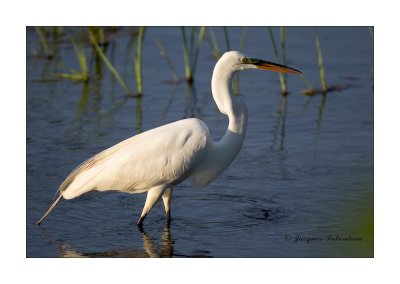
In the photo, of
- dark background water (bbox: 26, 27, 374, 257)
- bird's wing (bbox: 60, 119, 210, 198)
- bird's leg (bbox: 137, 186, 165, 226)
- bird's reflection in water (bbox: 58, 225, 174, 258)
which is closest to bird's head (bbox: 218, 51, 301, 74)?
bird's wing (bbox: 60, 119, 210, 198)

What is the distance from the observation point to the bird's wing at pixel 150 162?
526 centimetres

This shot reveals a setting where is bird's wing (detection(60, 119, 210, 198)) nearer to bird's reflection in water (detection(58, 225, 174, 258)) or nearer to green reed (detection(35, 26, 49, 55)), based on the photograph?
bird's reflection in water (detection(58, 225, 174, 258))

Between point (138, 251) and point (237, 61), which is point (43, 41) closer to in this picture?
point (237, 61)

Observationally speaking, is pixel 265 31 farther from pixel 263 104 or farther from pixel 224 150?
pixel 224 150

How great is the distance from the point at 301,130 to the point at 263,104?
35.4 inches

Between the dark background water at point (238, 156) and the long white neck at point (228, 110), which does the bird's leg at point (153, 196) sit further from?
the long white neck at point (228, 110)

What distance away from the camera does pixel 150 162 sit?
529cm

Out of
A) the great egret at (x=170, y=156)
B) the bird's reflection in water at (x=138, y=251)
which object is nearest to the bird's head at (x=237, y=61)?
the great egret at (x=170, y=156)

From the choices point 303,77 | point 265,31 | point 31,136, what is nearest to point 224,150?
point 31,136

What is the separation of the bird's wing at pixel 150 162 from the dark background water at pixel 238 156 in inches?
16.7

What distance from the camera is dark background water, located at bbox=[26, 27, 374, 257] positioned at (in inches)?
211

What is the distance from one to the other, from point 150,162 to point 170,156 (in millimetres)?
162

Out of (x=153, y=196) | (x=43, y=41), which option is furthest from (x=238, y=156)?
(x=43, y=41)

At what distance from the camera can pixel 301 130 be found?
798cm
